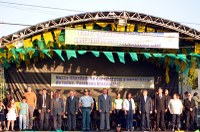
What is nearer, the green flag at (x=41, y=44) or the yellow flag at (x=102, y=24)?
the green flag at (x=41, y=44)

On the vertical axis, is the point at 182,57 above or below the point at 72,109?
above

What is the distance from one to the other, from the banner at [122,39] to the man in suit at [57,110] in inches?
88.4

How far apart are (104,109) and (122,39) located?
9.43ft

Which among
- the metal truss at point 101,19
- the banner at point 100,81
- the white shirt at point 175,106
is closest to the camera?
the metal truss at point 101,19

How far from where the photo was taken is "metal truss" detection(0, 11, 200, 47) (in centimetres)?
1591

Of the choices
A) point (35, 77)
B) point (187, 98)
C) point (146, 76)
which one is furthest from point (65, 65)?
point (187, 98)

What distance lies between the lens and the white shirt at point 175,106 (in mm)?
16447

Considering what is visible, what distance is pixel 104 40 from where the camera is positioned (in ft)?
54.0

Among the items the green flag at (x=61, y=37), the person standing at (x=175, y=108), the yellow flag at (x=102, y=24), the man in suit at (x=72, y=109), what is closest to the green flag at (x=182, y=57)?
the person standing at (x=175, y=108)

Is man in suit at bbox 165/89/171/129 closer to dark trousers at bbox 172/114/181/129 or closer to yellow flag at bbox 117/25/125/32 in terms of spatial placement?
dark trousers at bbox 172/114/181/129

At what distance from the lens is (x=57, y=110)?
51.8 ft

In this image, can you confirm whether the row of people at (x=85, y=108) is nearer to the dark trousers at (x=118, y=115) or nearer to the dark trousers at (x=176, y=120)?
the dark trousers at (x=176, y=120)

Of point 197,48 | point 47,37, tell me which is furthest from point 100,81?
point 197,48

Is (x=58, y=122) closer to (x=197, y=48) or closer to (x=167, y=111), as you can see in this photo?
(x=167, y=111)
